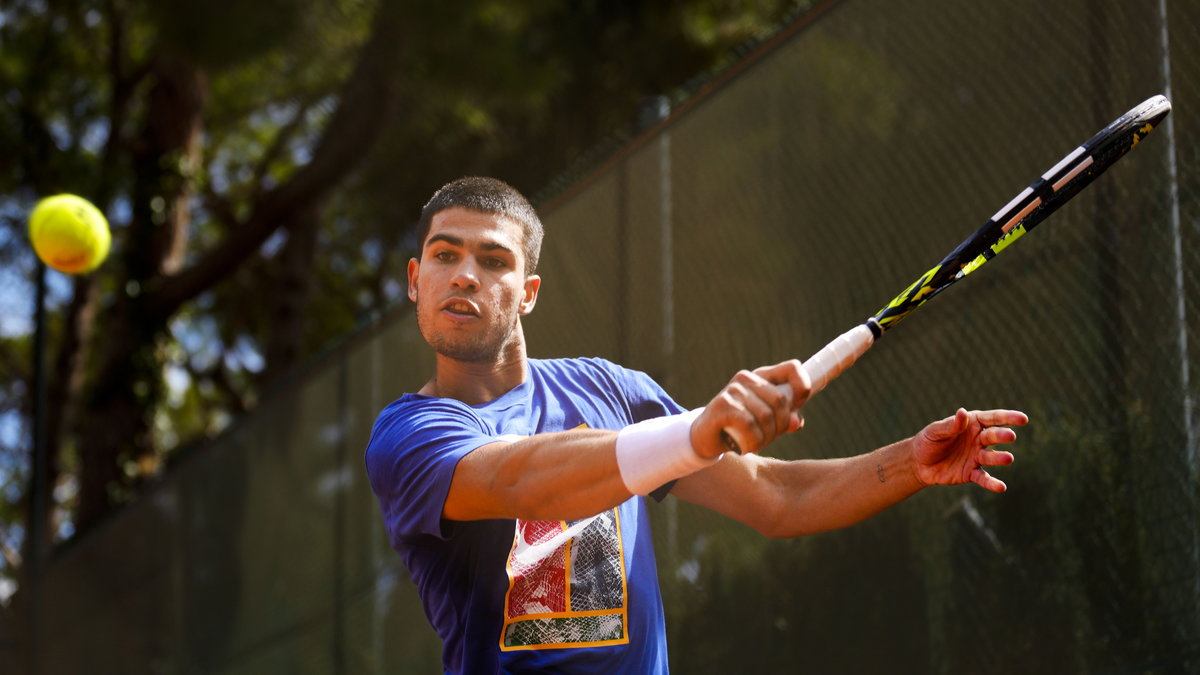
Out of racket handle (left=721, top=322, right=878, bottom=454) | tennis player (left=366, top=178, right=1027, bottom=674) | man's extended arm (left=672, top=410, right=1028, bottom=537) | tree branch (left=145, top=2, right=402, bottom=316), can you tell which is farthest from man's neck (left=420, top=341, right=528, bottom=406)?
tree branch (left=145, top=2, right=402, bottom=316)

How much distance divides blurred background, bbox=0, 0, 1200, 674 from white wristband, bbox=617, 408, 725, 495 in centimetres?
146

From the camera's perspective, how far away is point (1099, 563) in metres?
3.21

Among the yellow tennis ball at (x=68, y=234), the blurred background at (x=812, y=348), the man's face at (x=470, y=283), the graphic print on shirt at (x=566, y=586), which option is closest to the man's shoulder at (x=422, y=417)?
the man's face at (x=470, y=283)

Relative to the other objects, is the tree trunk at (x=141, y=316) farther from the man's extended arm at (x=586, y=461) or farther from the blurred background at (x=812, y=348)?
the man's extended arm at (x=586, y=461)

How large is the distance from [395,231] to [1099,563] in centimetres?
1236

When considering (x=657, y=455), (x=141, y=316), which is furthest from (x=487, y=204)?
(x=141, y=316)

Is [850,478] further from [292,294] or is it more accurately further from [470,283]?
[292,294]

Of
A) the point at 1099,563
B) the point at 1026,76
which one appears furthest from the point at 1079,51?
the point at 1099,563

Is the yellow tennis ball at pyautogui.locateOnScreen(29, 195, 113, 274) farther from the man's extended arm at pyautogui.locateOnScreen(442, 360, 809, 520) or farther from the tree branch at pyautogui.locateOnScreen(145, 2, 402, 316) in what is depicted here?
the man's extended arm at pyautogui.locateOnScreen(442, 360, 809, 520)

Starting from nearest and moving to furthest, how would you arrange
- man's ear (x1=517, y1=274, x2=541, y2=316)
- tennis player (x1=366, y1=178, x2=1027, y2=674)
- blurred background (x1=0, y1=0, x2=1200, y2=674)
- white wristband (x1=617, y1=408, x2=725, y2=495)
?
white wristband (x1=617, y1=408, x2=725, y2=495) < tennis player (x1=366, y1=178, x2=1027, y2=674) < man's ear (x1=517, y1=274, x2=541, y2=316) < blurred background (x1=0, y1=0, x2=1200, y2=674)

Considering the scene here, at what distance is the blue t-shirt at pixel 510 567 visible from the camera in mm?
2578

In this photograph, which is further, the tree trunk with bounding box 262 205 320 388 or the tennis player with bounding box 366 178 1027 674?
the tree trunk with bounding box 262 205 320 388

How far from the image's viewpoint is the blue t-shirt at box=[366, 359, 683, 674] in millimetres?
2578

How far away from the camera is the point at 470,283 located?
2635 mm
